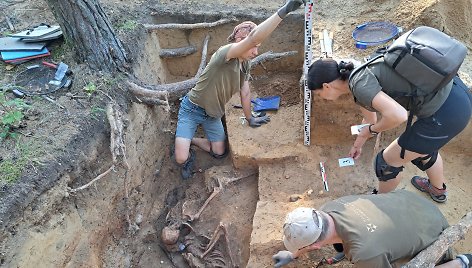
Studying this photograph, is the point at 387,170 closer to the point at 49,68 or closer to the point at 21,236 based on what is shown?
the point at 21,236

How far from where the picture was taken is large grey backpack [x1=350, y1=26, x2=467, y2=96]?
2932 mm

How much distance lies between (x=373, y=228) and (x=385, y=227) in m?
0.08

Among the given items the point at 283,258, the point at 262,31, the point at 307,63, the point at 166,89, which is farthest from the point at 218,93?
the point at 283,258

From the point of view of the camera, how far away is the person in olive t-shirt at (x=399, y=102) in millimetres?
3150

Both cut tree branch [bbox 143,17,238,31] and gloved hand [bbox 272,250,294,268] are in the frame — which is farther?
cut tree branch [bbox 143,17,238,31]

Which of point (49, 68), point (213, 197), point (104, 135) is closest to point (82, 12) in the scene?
point (49, 68)

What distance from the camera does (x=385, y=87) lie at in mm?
3213

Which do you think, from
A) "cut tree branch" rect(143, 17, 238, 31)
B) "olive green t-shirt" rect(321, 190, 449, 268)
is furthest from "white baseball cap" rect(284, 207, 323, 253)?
"cut tree branch" rect(143, 17, 238, 31)

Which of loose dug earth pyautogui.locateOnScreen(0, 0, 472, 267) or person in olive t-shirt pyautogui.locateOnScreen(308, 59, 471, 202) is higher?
person in olive t-shirt pyautogui.locateOnScreen(308, 59, 471, 202)

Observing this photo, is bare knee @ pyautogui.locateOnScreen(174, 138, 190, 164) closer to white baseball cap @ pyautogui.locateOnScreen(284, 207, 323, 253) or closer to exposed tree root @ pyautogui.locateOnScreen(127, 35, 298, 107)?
exposed tree root @ pyautogui.locateOnScreen(127, 35, 298, 107)

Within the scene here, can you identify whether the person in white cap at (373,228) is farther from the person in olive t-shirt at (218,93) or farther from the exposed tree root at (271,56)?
the exposed tree root at (271,56)

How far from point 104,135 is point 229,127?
155cm

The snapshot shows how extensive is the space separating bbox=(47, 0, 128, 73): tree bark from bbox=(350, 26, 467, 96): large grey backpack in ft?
10.2

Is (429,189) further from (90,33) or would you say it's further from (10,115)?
(10,115)
